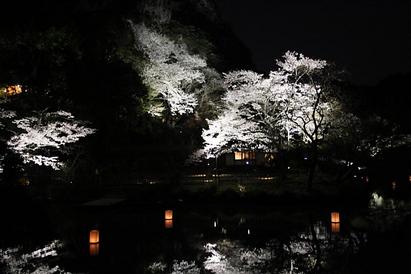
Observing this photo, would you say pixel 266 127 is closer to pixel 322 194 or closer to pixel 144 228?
pixel 322 194

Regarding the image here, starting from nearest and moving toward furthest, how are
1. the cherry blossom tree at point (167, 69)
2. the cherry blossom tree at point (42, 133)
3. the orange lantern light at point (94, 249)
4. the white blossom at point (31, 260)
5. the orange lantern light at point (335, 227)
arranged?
the white blossom at point (31, 260), the orange lantern light at point (94, 249), the orange lantern light at point (335, 227), the cherry blossom tree at point (42, 133), the cherry blossom tree at point (167, 69)

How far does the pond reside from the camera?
11422 millimetres

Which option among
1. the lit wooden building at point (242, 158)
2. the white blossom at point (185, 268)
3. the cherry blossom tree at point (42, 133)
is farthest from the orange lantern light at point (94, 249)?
the lit wooden building at point (242, 158)

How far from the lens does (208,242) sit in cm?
1473

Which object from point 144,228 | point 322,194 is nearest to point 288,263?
point 144,228

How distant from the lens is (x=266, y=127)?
Result: 2805cm

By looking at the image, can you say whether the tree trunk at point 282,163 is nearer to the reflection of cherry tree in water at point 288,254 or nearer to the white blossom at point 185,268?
the reflection of cherry tree in water at point 288,254

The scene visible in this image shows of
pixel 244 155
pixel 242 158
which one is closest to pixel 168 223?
pixel 242 158

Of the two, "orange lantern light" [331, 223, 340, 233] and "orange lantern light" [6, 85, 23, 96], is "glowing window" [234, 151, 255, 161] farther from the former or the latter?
"orange lantern light" [331, 223, 340, 233]

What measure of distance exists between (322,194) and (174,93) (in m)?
11.8

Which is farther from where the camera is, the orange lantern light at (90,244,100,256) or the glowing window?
the glowing window

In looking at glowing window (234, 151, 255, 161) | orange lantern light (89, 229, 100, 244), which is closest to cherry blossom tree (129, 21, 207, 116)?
glowing window (234, 151, 255, 161)

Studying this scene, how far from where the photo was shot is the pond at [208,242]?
1142 centimetres

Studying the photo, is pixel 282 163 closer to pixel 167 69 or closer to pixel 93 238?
pixel 167 69
